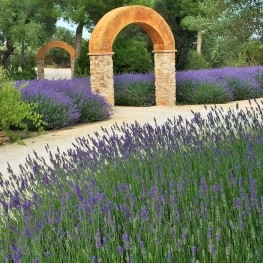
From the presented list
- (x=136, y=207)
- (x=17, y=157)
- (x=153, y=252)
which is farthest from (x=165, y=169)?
(x=17, y=157)

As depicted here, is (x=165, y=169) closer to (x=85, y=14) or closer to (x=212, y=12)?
(x=212, y=12)

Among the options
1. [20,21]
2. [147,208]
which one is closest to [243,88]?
[20,21]

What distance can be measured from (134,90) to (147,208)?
45.9 ft

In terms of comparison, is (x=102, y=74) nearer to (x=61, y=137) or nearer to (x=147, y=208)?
(x=61, y=137)

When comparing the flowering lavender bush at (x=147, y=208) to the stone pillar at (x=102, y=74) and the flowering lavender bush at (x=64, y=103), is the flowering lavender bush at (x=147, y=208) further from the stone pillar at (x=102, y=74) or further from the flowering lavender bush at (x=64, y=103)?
the stone pillar at (x=102, y=74)

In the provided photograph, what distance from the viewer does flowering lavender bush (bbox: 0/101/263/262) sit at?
8.70 feet

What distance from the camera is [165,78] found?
16703 millimetres

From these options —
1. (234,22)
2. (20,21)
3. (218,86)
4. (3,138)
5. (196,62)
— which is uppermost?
(20,21)

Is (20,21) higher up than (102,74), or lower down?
higher up

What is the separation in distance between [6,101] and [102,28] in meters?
5.52

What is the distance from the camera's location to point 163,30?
16.4 meters

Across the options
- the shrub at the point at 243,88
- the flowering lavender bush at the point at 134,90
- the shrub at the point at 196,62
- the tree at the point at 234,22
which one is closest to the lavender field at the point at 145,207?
the tree at the point at 234,22

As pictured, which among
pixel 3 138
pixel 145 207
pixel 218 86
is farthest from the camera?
pixel 218 86

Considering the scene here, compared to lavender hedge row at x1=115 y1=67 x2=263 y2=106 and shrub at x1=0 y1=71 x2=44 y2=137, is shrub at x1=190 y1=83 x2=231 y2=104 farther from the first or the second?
shrub at x1=0 y1=71 x2=44 y2=137
